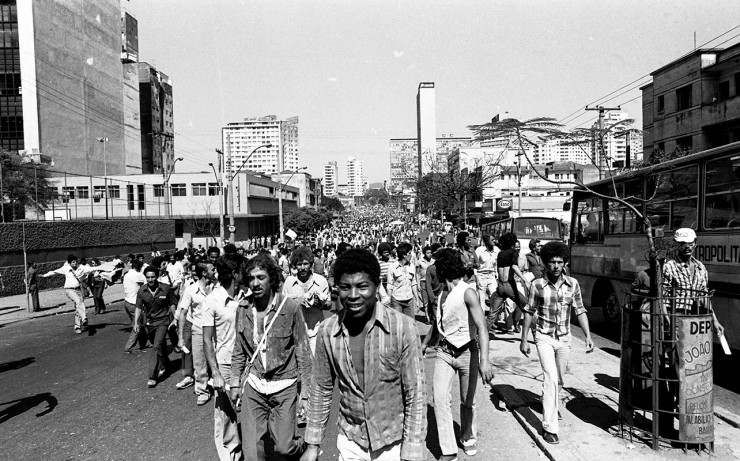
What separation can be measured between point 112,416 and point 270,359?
11.5ft

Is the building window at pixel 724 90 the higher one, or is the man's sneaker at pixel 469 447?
the building window at pixel 724 90

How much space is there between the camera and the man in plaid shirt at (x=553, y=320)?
5.12m

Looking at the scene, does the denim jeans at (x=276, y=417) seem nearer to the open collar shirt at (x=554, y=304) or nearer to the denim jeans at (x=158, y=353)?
the open collar shirt at (x=554, y=304)

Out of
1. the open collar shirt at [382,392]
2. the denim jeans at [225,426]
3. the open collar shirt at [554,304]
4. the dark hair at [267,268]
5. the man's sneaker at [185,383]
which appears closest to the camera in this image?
the open collar shirt at [382,392]

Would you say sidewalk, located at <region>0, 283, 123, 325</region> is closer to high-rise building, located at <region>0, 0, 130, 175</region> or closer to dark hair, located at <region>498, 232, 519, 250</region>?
dark hair, located at <region>498, 232, 519, 250</region>

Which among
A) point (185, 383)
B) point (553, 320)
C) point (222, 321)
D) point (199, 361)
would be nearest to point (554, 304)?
point (553, 320)

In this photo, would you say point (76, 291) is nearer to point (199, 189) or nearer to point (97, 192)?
point (97, 192)

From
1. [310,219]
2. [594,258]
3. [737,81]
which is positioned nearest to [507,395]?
[594,258]

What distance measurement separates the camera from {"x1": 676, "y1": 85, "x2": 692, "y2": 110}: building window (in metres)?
33.6

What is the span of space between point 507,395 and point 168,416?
3.90 metres

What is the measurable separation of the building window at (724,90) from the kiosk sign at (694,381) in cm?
3238

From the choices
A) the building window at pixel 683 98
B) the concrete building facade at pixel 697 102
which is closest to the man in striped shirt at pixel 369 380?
the concrete building facade at pixel 697 102

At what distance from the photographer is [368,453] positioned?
2979 millimetres

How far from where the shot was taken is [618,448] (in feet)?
16.4
